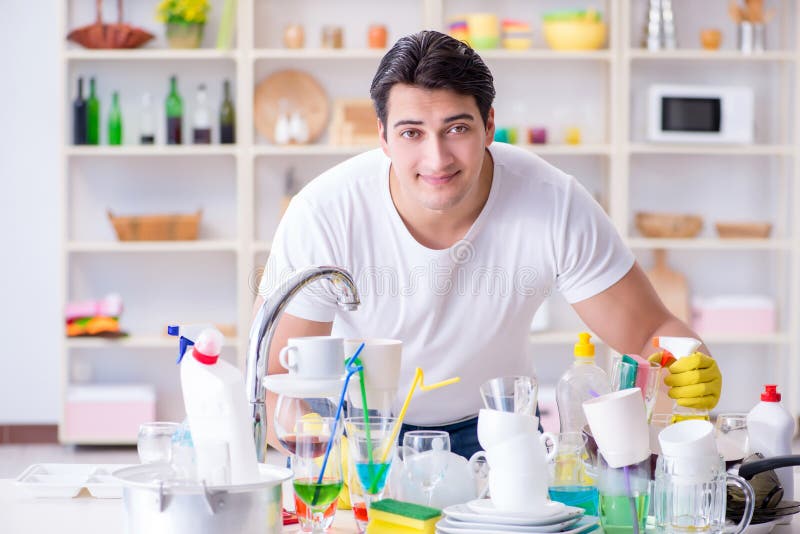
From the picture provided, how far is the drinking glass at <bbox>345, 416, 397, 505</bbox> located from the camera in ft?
4.77

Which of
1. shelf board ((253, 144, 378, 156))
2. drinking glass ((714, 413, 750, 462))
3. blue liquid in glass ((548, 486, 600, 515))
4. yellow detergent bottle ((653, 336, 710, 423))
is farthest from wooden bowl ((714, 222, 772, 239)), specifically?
blue liquid in glass ((548, 486, 600, 515))

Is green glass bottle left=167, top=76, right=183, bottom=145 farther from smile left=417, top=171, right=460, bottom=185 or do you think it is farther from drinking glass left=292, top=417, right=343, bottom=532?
drinking glass left=292, top=417, right=343, bottom=532

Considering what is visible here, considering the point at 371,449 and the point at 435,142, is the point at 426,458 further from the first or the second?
the point at 435,142

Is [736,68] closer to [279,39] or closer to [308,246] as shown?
[279,39]

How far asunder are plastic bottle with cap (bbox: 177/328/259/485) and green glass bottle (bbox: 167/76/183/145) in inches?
144

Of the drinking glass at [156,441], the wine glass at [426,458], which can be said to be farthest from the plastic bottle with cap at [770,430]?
the drinking glass at [156,441]

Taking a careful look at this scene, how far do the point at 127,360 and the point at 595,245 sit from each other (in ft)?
10.9

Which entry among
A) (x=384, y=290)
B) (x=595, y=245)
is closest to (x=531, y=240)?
(x=595, y=245)

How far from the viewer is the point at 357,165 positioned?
2.33 meters

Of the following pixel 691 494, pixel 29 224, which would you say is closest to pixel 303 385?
pixel 691 494

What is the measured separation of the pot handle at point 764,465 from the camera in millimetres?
1479

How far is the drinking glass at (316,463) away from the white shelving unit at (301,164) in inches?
138

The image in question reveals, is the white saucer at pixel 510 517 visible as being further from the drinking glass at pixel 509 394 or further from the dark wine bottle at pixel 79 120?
the dark wine bottle at pixel 79 120

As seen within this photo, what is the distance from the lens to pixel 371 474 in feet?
4.79
